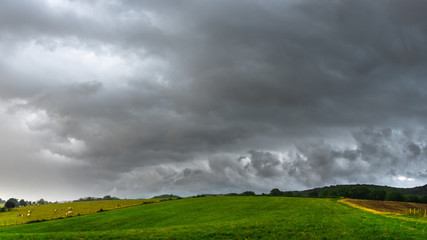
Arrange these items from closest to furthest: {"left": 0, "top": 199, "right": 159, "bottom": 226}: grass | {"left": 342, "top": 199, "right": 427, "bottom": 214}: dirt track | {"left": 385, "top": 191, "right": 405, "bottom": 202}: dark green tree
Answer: {"left": 0, "top": 199, "right": 159, "bottom": 226}: grass → {"left": 342, "top": 199, "right": 427, "bottom": 214}: dirt track → {"left": 385, "top": 191, "right": 405, "bottom": 202}: dark green tree

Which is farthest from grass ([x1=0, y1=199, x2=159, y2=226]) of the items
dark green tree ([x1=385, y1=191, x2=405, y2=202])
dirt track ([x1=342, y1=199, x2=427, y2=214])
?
dark green tree ([x1=385, y1=191, x2=405, y2=202])

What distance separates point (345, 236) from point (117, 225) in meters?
47.1

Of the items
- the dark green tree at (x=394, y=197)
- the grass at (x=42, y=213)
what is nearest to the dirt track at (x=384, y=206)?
the dark green tree at (x=394, y=197)

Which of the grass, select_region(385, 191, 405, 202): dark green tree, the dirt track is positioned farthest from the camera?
select_region(385, 191, 405, 202): dark green tree

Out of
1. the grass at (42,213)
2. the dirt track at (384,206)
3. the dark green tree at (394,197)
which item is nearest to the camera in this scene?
the grass at (42,213)

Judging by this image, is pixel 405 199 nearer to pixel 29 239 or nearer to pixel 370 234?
pixel 370 234

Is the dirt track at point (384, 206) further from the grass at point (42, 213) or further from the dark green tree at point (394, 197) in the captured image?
the grass at point (42, 213)

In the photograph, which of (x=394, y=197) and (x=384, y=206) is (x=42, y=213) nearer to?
(x=384, y=206)

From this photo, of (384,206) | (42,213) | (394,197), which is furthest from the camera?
(394,197)

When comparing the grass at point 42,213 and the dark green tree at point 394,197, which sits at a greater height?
the grass at point 42,213

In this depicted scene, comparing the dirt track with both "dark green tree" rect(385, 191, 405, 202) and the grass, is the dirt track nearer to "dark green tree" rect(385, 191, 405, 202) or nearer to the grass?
"dark green tree" rect(385, 191, 405, 202)

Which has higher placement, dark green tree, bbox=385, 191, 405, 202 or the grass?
the grass

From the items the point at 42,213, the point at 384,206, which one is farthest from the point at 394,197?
the point at 42,213

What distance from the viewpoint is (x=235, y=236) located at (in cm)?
3177
